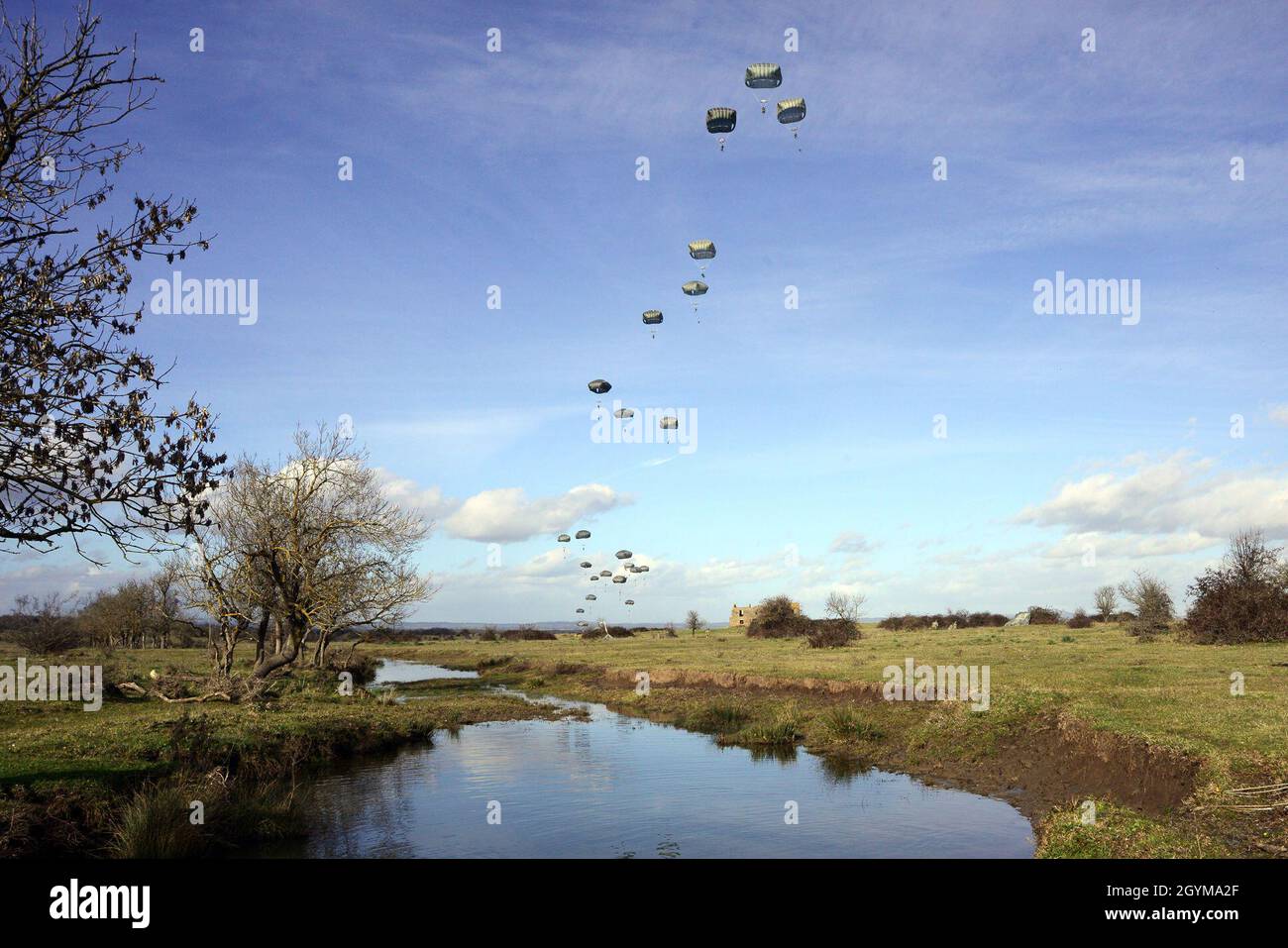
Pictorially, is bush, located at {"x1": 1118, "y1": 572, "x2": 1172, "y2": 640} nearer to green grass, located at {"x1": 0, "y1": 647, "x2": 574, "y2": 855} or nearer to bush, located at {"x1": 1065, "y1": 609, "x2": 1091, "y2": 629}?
bush, located at {"x1": 1065, "y1": 609, "x2": 1091, "y2": 629}

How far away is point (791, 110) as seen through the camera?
44.7 m

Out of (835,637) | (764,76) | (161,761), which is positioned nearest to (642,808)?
(161,761)

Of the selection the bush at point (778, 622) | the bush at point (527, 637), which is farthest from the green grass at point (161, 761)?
the bush at point (527, 637)

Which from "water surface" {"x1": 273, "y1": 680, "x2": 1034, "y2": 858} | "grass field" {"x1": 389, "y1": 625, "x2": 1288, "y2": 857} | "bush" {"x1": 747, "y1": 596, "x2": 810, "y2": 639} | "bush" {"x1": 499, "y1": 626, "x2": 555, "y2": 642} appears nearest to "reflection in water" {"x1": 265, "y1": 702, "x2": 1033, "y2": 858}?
"water surface" {"x1": 273, "y1": 680, "x2": 1034, "y2": 858}

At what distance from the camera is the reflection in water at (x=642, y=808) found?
1756 cm

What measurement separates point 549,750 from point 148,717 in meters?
13.2

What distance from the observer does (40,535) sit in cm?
1010

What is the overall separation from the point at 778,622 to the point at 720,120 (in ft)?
178

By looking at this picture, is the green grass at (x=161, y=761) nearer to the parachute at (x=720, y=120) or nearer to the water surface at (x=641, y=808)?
the water surface at (x=641, y=808)

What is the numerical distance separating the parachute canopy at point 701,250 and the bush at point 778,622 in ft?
140

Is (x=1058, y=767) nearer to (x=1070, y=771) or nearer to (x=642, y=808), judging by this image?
(x=1070, y=771)
